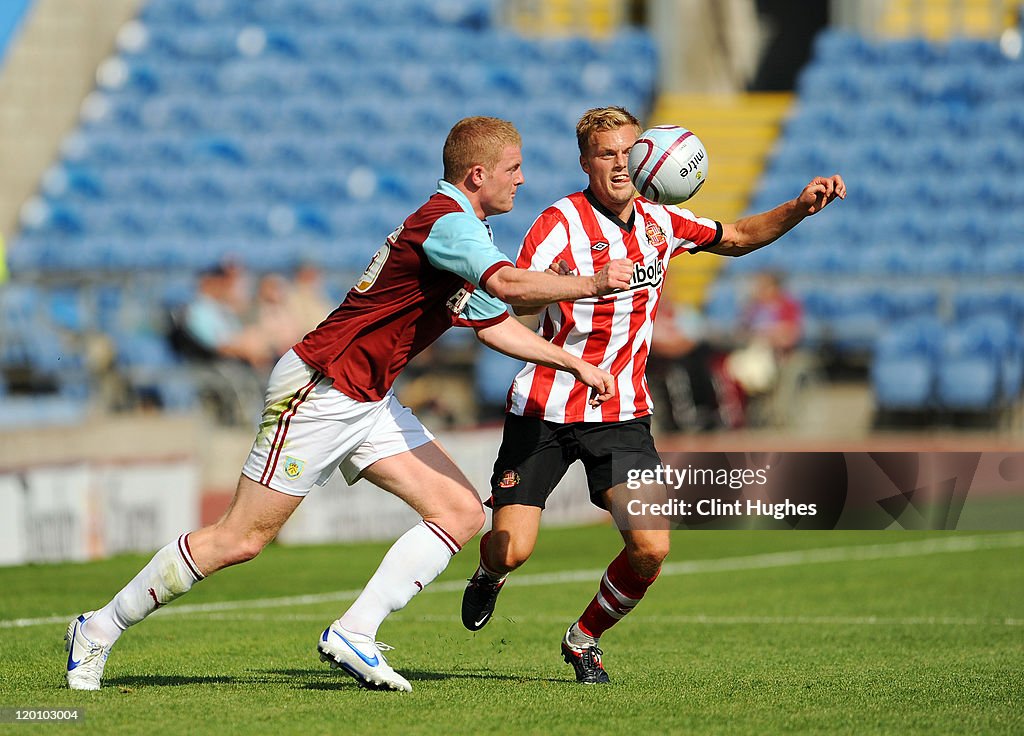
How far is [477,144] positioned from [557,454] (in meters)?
1.38

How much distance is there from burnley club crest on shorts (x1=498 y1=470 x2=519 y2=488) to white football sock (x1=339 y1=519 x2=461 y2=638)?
0.46 metres

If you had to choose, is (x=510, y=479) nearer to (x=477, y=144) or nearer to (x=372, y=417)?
(x=372, y=417)

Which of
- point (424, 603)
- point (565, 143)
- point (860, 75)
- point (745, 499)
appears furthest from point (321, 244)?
point (745, 499)

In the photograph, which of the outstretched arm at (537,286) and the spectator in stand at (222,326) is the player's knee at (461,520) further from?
the spectator in stand at (222,326)

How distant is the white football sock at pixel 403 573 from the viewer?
6262 millimetres

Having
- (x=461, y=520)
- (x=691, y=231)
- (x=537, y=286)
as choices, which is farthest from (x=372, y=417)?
(x=691, y=231)

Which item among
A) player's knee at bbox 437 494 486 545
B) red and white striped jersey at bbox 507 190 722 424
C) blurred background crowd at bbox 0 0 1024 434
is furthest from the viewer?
blurred background crowd at bbox 0 0 1024 434

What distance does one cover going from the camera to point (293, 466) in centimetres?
619

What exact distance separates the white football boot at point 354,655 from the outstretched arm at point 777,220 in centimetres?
Result: 232

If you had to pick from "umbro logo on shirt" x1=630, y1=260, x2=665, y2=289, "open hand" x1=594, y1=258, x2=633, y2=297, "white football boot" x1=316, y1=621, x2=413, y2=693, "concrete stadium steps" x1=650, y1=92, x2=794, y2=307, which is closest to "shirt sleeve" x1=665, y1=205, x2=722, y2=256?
"umbro logo on shirt" x1=630, y1=260, x2=665, y2=289

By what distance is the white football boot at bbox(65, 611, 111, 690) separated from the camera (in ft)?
20.6

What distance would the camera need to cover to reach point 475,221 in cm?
618

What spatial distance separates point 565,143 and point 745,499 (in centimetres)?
1685

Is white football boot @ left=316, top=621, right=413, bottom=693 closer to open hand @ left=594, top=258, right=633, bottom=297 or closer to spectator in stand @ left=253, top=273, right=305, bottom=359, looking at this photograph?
open hand @ left=594, top=258, right=633, bottom=297
